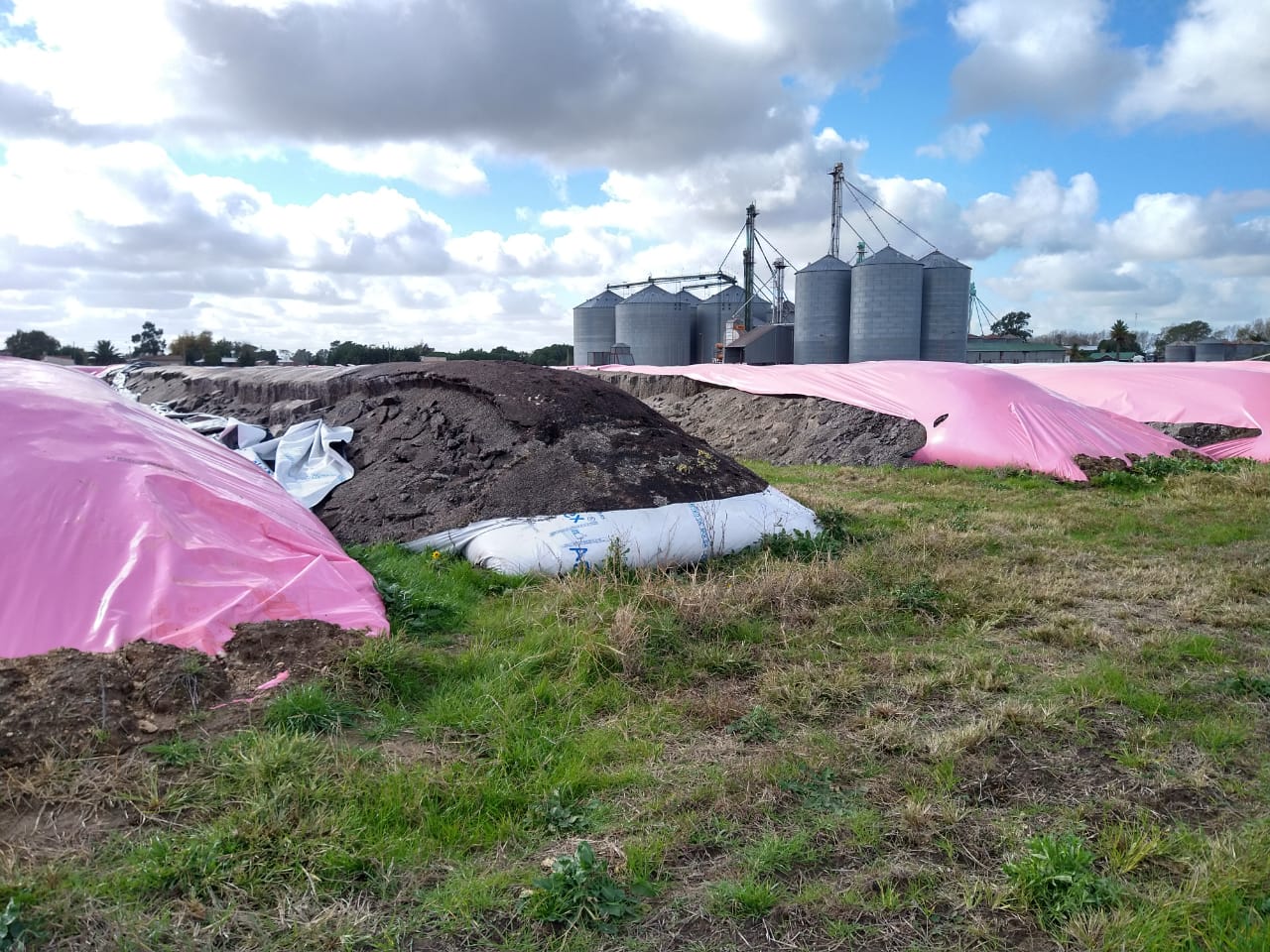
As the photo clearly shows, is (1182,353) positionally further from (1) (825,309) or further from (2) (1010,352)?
(1) (825,309)

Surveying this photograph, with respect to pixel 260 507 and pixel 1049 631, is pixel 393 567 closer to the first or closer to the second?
pixel 260 507

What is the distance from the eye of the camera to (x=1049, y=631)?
4906 mm

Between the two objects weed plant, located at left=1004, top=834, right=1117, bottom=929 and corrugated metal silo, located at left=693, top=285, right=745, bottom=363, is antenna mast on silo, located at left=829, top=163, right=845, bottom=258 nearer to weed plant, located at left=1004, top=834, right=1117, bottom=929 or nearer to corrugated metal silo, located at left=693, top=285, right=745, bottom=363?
corrugated metal silo, located at left=693, top=285, right=745, bottom=363

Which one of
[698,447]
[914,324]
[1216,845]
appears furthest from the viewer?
[914,324]

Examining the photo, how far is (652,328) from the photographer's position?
35.1 meters

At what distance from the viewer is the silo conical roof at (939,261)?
2820cm

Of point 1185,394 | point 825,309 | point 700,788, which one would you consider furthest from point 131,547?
point 825,309

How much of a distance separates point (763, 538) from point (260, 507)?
11.7ft

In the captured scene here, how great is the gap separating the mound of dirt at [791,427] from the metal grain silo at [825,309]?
38.8 ft

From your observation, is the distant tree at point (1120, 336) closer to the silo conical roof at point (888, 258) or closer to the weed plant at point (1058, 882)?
the silo conical roof at point (888, 258)

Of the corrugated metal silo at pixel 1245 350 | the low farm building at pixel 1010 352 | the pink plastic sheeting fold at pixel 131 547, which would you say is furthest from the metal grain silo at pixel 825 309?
the pink plastic sheeting fold at pixel 131 547

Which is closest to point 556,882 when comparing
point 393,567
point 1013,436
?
point 393,567

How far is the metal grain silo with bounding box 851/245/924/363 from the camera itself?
2706 centimetres

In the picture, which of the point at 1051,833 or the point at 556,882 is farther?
the point at 1051,833
